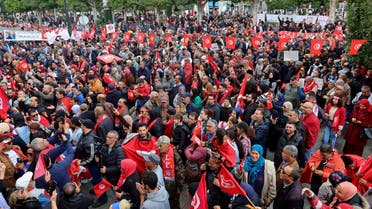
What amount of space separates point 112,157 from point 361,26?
761 centimetres

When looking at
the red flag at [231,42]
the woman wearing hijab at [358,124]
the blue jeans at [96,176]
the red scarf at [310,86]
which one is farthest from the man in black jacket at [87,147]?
the red flag at [231,42]

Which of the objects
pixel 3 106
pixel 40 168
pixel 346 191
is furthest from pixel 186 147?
pixel 3 106

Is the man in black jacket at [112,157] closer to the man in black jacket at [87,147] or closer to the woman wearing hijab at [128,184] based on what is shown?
the man in black jacket at [87,147]

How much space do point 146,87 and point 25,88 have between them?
4.20 metres

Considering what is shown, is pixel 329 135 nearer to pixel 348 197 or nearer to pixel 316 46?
pixel 348 197

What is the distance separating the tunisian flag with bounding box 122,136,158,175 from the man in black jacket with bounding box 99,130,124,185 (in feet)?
0.74

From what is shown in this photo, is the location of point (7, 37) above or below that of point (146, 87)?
above

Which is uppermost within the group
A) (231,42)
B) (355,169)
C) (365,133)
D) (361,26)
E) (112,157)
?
(361,26)

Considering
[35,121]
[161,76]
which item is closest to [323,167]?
[35,121]

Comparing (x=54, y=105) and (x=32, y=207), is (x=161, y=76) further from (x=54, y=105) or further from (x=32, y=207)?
(x=32, y=207)

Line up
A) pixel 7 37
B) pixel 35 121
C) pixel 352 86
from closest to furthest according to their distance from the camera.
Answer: pixel 35 121 < pixel 352 86 < pixel 7 37

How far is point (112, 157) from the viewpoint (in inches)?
200

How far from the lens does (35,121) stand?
6289 millimetres

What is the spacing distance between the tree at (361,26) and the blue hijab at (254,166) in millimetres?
5883
